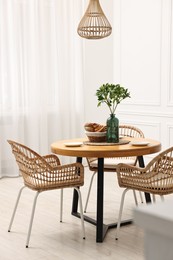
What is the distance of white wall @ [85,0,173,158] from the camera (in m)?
5.58

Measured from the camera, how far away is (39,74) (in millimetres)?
5645

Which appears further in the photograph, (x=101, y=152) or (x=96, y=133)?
(x=96, y=133)

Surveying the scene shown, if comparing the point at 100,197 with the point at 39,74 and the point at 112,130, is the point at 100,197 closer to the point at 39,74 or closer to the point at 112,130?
the point at 112,130

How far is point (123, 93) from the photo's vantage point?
3.47 m

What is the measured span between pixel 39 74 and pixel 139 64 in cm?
133

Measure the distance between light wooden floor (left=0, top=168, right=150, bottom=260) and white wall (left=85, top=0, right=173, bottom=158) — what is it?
1.53 metres

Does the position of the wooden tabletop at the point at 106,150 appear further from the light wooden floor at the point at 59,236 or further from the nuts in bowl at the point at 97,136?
the light wooden floor at the point at 59,236

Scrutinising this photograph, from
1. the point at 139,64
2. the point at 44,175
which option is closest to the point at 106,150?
the point at 44,175

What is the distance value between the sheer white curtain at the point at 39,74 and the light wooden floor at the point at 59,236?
48.5 inches

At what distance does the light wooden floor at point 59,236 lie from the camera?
3.01 m

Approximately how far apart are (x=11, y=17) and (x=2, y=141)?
148 centimetres

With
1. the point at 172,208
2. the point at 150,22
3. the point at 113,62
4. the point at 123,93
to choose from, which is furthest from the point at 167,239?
the point at 113,62

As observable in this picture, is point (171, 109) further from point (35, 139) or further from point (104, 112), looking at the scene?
point (35, 139)

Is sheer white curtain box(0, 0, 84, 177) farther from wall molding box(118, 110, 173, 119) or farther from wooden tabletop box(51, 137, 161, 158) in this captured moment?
wooden tabletop box(51, 137, 161, 158)
